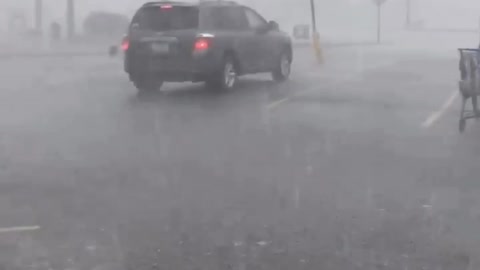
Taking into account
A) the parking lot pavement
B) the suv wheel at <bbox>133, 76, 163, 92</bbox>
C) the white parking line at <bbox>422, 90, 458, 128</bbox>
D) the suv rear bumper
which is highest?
the suv rear bumper

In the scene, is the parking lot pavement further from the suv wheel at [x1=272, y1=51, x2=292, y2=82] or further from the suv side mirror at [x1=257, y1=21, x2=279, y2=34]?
the suv wheel at [x1=272, y1=51, x2=292, y2=82]

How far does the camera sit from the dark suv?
16469 millimetres

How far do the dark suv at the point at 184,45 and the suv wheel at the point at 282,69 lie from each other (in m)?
2.27

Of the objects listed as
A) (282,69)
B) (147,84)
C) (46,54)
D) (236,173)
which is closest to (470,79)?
(236,173)

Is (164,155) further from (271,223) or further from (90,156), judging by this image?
(271,223)

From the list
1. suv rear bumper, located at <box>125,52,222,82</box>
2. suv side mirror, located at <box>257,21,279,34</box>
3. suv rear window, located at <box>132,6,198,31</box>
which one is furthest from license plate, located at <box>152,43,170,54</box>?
suv side mirror, located at <box>257,21,279,34</box>

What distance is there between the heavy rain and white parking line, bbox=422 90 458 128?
41 mm

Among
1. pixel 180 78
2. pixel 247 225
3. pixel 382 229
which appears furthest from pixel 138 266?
pixel 180 78

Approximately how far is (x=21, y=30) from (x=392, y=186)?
3777 centimetres

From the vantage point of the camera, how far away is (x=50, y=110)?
14750mm

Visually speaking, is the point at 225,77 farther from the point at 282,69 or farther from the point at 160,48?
the point at 282,69

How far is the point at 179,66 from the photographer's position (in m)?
16.5

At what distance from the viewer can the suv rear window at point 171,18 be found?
16.7 metres

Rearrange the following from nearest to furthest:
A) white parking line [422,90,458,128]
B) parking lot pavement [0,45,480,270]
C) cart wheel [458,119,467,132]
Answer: parking lot pavement [0,45,480,270]
cart wheel [458,119,467,132]
white parking line [422,90,458,128]
